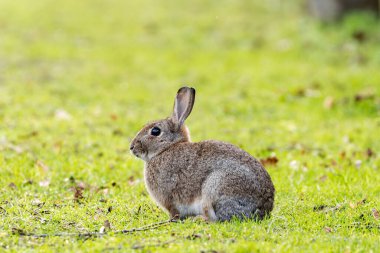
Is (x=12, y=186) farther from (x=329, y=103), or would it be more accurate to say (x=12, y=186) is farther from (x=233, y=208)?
(x=329, y=103)

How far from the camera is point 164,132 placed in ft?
28.6

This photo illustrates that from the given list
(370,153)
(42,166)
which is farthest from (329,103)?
(42,166)

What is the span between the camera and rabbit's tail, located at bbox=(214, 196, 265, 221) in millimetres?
7742

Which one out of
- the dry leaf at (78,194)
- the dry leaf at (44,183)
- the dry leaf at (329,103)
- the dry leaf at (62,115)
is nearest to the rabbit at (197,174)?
the dry leaf at (78,194)

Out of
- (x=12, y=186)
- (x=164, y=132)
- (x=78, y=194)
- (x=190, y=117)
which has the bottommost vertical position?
(x=190, y=117)

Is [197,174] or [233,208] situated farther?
[197,174]

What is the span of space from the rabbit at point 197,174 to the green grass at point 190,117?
0.26 m

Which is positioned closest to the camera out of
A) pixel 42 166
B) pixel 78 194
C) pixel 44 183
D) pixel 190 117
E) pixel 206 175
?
pixel 206 175

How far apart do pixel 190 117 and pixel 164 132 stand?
8239 millimetres

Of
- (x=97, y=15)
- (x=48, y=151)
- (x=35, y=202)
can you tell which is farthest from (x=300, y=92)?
(x=97, y=15)

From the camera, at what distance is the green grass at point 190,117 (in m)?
7.86

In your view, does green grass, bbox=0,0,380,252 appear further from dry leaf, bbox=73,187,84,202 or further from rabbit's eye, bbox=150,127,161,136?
rabbit's eye, bbox=150,127,161,136

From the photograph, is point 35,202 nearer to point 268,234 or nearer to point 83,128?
point 268,234

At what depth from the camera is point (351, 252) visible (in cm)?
691
